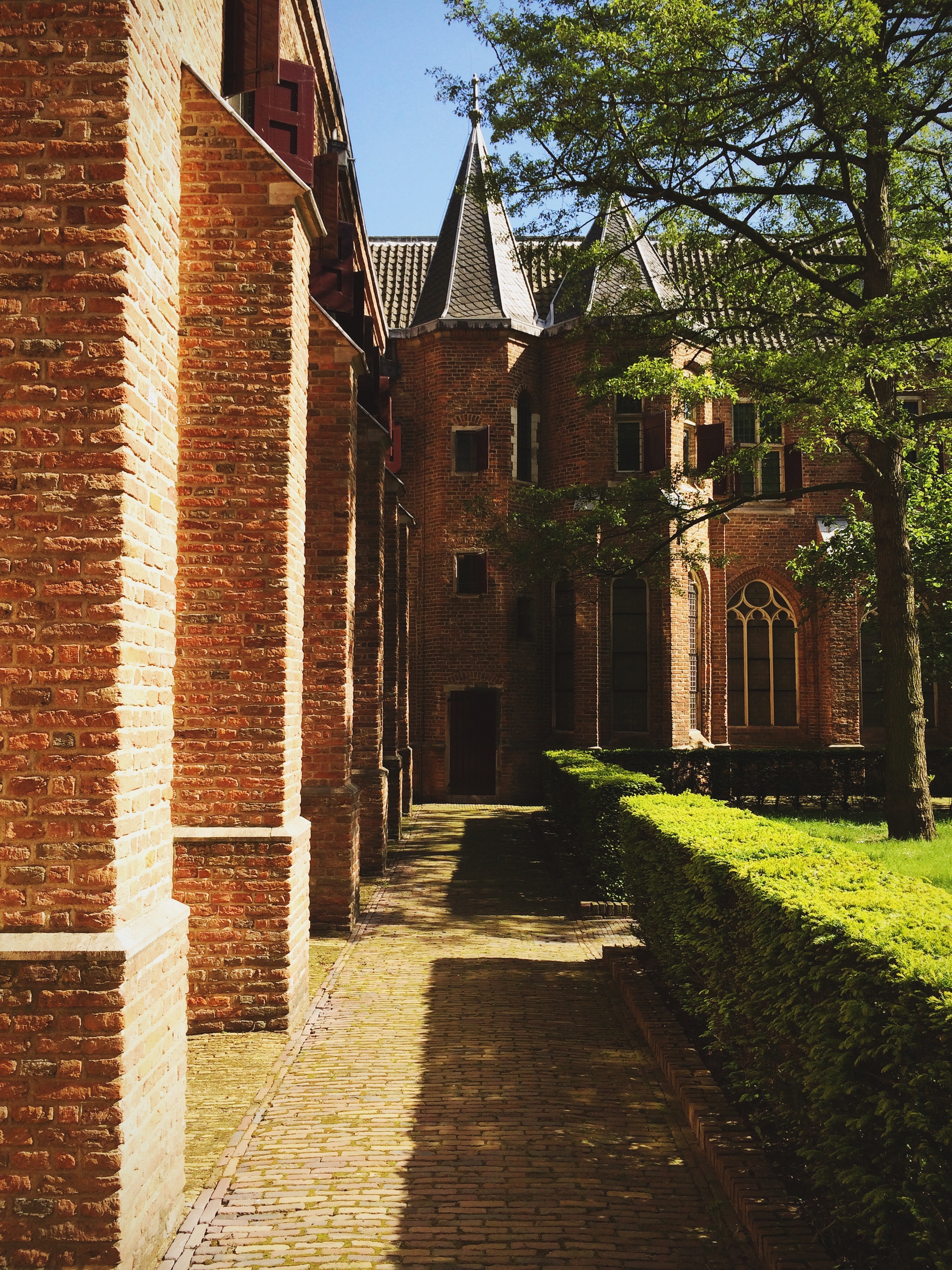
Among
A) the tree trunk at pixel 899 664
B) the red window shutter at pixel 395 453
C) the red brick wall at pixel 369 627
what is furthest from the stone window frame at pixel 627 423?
the red brick wall at pixel 369 627

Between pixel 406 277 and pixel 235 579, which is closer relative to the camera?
pixel 235 579

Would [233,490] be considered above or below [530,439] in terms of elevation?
below

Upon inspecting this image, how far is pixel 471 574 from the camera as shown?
22375mm

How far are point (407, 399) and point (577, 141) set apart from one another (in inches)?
463

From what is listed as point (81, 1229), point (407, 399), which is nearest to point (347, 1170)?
point (81, 1229)

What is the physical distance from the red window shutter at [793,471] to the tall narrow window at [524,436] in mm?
5939

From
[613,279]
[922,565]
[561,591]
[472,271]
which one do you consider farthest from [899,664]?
[472,271]

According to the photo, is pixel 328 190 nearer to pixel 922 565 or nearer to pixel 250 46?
pixel 250 46

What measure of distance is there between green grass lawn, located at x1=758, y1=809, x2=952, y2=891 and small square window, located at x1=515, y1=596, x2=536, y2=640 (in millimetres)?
7333

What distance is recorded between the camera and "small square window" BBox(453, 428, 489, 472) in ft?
73.7

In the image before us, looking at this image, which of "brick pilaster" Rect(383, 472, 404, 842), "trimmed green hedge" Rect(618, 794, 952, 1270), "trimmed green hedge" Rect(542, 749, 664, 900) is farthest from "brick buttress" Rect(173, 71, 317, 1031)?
"brick pilaster" Rect(383, 472, 404, 842)

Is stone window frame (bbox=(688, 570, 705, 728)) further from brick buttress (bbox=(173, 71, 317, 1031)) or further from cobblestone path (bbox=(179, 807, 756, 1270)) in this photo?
brick buttress (bbox=(173, 71, 317, 1031))

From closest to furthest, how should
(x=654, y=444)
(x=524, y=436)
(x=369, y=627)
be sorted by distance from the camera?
(x=369, y=627) < (x=654, y=444) < (x=524, y=436)

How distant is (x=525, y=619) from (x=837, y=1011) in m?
19.0
